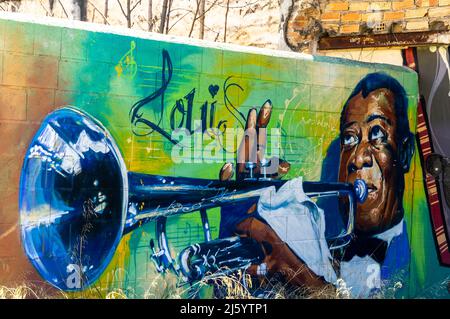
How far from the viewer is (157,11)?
34.4 feet

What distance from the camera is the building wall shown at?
4789 millimetres

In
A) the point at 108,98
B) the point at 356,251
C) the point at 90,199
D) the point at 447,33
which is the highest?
the point at 447,33

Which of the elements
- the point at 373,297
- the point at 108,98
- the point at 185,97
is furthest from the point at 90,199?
the point at 373,297

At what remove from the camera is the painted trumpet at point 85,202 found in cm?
485

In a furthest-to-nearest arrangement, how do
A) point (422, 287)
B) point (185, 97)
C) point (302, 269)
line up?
point (422, 287) < point (302, 269) < point (185, 97)

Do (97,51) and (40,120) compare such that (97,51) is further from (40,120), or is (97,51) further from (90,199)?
(90,199)

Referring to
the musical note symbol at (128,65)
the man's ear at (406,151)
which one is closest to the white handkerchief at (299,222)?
the man's ear at (406,151)

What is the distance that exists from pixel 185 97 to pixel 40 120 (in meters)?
1.19

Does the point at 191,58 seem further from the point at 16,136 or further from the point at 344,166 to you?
the point at 344,166

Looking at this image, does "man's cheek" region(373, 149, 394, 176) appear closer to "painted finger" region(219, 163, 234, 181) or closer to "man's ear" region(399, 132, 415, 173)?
"man's ear" region(399, 132, 415, 173)

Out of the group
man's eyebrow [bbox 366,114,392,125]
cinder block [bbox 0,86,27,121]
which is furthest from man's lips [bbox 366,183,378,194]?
cinder block [bbox 0,86,27,121]

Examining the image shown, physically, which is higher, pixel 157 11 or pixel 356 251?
pixel 157 11

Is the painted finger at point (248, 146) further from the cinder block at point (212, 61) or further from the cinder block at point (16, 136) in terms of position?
the cinder block at point (16, 136)

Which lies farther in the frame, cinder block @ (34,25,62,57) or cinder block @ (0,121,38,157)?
cinder block @ (34,25,62,57)
